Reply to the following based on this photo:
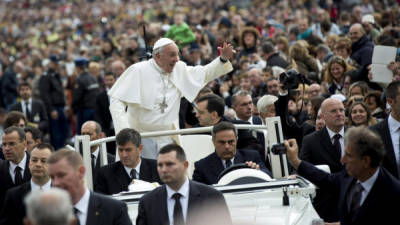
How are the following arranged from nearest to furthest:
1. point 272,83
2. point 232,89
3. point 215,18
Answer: point 272,83, point 232,89, point 215,18

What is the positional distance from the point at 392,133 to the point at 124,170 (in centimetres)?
316

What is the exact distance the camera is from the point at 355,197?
6801 mm

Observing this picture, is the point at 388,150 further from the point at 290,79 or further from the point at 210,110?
the point at 210,110

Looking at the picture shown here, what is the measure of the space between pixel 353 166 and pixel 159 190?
1.70m

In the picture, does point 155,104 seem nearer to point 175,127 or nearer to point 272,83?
point 175,127

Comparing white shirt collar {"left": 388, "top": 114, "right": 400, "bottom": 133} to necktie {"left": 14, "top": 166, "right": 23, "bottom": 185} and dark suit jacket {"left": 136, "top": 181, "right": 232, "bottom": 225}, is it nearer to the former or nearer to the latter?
dark suit jacket {"left": 136, "top": 181, "right": 232, "bottom": 225}

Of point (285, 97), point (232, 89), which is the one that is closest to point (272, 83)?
Result: point (232, 89)

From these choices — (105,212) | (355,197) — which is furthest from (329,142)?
(105,212)

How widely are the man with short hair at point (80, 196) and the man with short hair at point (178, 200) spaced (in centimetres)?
32

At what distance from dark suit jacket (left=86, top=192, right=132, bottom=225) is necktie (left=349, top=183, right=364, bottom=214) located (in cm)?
187

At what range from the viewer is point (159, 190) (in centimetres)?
712

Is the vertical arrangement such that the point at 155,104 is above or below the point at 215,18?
below

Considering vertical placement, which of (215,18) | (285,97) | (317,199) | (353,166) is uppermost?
(215,18)

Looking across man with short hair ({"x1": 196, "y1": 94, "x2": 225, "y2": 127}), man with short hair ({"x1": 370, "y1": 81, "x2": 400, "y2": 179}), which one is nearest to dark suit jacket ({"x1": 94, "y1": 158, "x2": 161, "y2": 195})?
A: man with short hair ({"x1": 196, "y1": 94, "x2": 225, "y2": 127})
